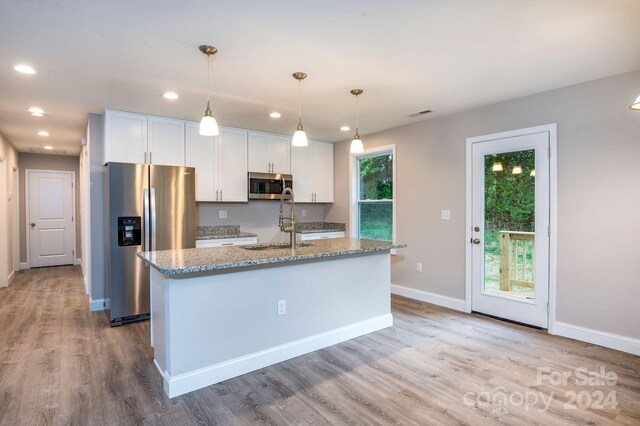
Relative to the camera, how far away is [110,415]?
6.82 feet

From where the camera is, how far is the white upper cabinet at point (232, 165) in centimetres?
469

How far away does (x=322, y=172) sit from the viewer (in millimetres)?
5754

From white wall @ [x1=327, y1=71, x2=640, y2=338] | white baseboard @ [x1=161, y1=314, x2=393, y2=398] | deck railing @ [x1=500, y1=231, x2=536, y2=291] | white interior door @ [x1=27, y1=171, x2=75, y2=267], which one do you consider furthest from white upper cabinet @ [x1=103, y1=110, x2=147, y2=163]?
white interior door @ [x1=27, y1=171, x2=75, y2=267]

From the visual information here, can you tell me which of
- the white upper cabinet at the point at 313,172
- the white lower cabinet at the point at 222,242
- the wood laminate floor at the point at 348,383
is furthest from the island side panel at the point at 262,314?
the white upper cabinet at the point at 313,172

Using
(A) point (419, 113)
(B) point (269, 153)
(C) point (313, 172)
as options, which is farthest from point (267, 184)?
(A) point (419, 113)

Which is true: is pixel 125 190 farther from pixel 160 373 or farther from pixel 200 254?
pixel 160 373

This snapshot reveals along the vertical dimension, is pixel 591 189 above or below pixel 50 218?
above

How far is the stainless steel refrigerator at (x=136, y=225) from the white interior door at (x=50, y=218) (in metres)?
4.66

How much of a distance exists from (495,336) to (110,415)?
320 centimetres

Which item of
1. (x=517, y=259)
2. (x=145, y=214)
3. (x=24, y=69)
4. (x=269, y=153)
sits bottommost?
(x=517, y=259)

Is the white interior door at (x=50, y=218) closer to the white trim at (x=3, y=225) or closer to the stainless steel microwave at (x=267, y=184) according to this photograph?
the white trim at (x=3, y=225)

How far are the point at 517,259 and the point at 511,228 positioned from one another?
33cm

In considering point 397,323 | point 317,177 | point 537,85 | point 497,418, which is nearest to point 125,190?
point 317,177

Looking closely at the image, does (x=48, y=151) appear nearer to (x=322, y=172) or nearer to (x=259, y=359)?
(x=322, y=172)
